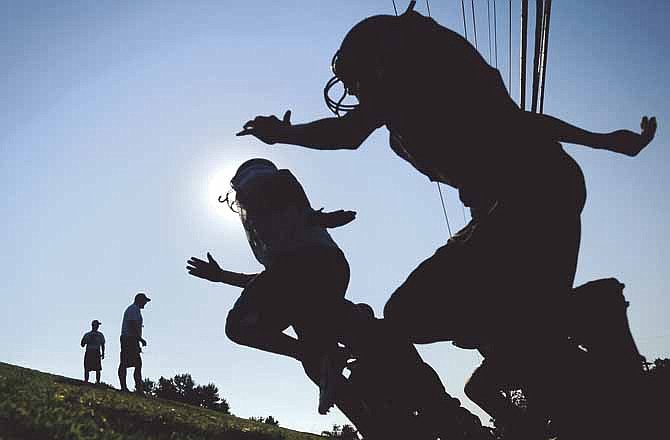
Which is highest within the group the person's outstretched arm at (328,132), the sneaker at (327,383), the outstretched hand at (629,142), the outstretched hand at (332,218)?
the outstretched hand at (332,218)

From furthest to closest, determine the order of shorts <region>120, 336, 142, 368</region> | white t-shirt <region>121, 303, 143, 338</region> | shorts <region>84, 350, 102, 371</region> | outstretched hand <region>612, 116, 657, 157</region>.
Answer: shorts <region>84, 350, 102, 371</region> → white t-shirt <region>121, 303, 143, 338</region> → shorts <region>120, 336, 142, 368</region> → outstretched hand <region>612, 116, 657, 157</region>

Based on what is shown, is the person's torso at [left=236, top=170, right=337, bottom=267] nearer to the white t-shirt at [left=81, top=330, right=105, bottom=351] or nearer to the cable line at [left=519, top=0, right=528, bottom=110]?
the cable line at [left=519, top=0, right=528, bottom=110]

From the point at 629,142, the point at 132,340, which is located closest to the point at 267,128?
the point at 629,142

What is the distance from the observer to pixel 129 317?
12953 millimetres

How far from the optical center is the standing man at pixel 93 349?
51.2 ft

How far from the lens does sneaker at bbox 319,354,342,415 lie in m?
2.69

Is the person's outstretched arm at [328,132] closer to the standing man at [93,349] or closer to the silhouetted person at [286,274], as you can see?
the silhouetted person at [286,274]

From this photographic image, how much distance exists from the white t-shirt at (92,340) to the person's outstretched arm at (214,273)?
13.9 meters

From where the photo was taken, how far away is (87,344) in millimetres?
15781

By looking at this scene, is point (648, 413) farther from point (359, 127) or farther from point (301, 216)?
point (301, 216)

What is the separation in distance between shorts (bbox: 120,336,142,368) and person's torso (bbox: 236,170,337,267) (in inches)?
391

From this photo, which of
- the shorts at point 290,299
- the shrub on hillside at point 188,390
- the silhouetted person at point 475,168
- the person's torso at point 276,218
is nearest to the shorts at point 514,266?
the silhouetted person at point 475,168

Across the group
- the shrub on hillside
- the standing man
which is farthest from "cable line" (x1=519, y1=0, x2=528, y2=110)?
the shrub on hillside

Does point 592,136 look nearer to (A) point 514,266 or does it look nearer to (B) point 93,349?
(A) point 514,266
